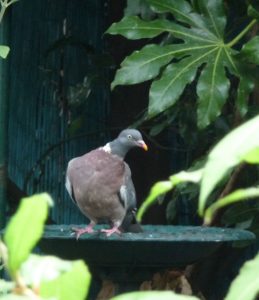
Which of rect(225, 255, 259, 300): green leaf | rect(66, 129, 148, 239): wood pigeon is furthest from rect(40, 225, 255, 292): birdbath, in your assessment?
rect(225, 255, 259, 300): green leaf

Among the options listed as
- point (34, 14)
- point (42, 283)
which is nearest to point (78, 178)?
point (34, 14)

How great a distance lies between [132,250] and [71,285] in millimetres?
2658

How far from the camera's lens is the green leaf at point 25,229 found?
565mm

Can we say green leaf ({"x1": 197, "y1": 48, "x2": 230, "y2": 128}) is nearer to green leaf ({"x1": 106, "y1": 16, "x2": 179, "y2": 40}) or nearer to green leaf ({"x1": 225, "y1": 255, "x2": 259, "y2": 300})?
green leaf ({"x1": 106, "y1": 16, "x2": 179, "y2": 40})

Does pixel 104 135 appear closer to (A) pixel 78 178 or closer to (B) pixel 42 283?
(A) pixel 78 178

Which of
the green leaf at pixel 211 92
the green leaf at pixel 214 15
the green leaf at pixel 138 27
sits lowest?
the green leaf at pixel 211 92

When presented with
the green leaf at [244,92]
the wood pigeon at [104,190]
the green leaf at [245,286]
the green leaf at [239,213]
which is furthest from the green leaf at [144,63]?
the green leaf at [245,286]

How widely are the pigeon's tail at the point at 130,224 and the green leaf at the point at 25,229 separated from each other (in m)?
3.17

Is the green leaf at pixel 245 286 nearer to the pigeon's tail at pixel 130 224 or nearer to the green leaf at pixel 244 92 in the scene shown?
the green leaf at pixel 244 92

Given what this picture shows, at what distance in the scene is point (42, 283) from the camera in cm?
60

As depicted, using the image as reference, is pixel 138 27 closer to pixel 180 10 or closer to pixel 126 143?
pixel 180 10

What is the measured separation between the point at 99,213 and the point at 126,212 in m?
0.12

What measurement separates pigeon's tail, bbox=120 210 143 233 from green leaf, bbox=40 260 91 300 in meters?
3.16

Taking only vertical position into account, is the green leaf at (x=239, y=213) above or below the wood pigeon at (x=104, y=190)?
below
